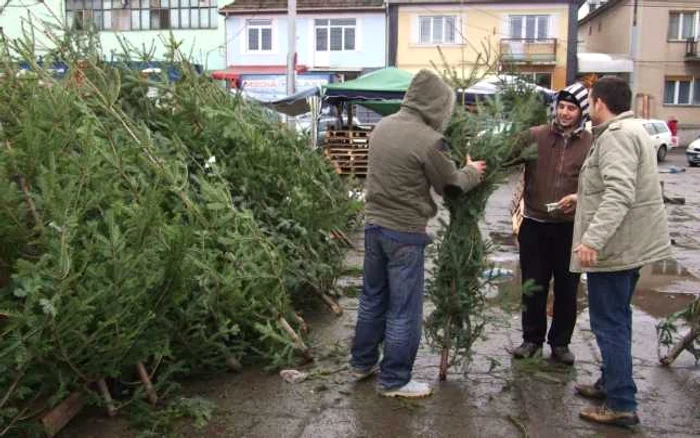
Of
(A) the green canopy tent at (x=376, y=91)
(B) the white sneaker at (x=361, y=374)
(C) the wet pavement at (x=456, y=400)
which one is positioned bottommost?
Answer: (C) the wet pavement at (x=456, y=400)

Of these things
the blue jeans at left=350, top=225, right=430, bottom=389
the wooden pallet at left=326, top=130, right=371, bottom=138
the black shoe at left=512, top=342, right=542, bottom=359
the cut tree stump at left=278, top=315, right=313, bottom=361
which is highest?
the wooden pallet at left=326, top=130, right=371, bottom=138

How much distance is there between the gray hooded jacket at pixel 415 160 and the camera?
3912mm

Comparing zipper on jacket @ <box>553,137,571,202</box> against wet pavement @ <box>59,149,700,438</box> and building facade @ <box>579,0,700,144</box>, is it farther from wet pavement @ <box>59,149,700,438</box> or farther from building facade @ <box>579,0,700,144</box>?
building facade @ <box>579,0,700,144</box>

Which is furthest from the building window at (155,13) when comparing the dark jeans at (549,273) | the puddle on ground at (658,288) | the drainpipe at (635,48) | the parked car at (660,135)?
the dark jeans at (549,273)

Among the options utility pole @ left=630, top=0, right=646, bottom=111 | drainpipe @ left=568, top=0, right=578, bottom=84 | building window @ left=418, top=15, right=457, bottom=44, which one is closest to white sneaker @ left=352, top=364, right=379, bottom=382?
building window @ left=418, top=15, right=457, bottom=44

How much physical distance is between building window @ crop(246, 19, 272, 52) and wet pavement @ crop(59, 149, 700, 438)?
34.5 meters

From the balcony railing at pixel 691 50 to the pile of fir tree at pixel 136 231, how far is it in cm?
3811

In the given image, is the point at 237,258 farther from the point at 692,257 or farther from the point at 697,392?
the point at 692,257

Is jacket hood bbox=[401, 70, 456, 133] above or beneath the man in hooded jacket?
above

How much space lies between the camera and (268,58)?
3806cm

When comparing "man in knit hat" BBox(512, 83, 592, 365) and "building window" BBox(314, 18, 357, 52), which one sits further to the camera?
"building window" BBox(314, 18, 357, 52)

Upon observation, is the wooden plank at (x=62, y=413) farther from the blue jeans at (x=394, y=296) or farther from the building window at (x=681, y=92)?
the building window at (x=681, y=92)

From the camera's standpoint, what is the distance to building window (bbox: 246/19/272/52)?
3806cm

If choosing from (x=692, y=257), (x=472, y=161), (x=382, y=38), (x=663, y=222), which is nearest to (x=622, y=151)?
(x=663, y=222)
